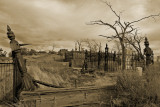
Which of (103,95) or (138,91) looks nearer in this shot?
(138,91)

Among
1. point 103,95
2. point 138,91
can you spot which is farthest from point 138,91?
point 103,95

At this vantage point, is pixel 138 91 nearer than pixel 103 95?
Yes

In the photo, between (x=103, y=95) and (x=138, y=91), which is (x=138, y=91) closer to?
(x=138, y=91)

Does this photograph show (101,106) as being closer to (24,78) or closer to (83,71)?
(24,78)

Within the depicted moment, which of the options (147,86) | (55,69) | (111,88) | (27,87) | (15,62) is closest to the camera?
(27,87)

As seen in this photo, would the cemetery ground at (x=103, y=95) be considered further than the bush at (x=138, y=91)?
No

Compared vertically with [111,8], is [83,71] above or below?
below

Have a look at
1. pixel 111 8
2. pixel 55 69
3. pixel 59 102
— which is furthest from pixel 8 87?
pixel 111 8

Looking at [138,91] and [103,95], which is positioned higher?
[138,91]

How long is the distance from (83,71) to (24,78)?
957cm

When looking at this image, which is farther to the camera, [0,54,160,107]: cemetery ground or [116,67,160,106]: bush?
[116,67,160,106]: bush

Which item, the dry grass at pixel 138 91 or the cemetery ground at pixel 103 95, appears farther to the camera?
the dry grass at pixel 138 91

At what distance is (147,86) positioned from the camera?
197 inches

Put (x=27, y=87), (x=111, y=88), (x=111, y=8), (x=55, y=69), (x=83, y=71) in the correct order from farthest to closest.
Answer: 1. (x=111, y=8)
2. (x=83, y=71)
3. (x=55, y=69)
4. (x=111, y=88)
5. (x=27, y=87)
